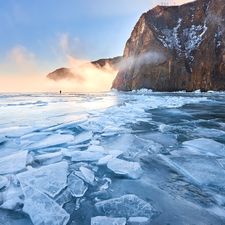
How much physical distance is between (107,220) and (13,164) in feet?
3.96

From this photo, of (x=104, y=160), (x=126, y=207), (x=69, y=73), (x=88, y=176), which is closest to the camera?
(x=126, y=207)

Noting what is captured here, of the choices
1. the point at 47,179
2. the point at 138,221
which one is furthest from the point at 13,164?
the point at 138,221

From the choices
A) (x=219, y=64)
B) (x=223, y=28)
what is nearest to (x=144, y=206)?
(x=219, y=64)

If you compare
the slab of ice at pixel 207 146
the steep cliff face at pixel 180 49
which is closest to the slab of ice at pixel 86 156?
the slab of ice at pixel 207 146

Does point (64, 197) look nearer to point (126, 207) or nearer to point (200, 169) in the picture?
point (126, 207)

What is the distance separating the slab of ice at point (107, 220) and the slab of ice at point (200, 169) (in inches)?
32.6

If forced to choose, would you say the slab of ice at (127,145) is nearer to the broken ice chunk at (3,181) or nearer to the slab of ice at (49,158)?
the slab of ice at (49,158)

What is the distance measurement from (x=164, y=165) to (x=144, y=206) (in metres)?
0.70

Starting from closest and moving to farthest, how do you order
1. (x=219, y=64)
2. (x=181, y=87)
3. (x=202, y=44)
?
1. (x=219, y=64)
2. (x=202, y=44)
3. (x=181, y=87)

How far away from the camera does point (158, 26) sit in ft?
131

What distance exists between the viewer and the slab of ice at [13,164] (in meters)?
1.32

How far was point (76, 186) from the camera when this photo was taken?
3.78 ft

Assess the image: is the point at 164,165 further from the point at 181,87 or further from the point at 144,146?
the point at 181,87

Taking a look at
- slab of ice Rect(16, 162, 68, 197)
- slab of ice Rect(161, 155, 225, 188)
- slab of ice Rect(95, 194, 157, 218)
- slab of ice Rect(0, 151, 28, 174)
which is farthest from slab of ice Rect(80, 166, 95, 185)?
slab of ice Rect(161, 155, 225, 188)
